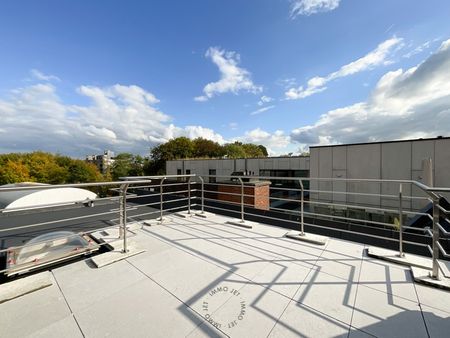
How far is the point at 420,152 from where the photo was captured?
745 centimetres

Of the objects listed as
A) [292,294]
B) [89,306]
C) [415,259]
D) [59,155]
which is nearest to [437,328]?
[292,294]

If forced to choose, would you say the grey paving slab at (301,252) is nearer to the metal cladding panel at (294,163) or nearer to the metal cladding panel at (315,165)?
the metal cladding panel at (315,165)

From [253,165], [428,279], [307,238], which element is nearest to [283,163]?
[253,165]

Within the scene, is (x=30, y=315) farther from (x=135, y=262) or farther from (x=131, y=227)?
(x=131, y=227)

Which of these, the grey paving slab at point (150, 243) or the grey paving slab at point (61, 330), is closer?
the grey paving slab at point (61, 330)

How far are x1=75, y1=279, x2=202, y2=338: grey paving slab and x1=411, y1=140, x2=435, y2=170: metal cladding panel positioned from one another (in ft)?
A: 32.4

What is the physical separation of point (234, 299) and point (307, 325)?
1.84 feet

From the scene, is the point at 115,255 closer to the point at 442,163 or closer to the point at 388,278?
the point at 388,278

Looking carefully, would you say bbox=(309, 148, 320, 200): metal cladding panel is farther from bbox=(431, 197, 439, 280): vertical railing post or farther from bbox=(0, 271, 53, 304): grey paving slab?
bbox=(0, 271, 53, 304): grey paving slab

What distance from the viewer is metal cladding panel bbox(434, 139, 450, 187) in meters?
6.99

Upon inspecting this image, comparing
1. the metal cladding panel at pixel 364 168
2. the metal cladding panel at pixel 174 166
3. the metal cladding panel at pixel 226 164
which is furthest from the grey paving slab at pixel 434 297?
the metal cladding panel at pixel 174 166

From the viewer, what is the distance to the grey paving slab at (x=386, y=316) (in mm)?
1274

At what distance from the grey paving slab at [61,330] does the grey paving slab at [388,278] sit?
2.38 metres

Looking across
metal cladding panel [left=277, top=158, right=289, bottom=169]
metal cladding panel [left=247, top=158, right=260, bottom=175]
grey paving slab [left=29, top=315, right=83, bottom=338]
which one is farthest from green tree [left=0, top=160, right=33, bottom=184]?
grey paving slab [left=29, top=315, right=83, bottom=338]
